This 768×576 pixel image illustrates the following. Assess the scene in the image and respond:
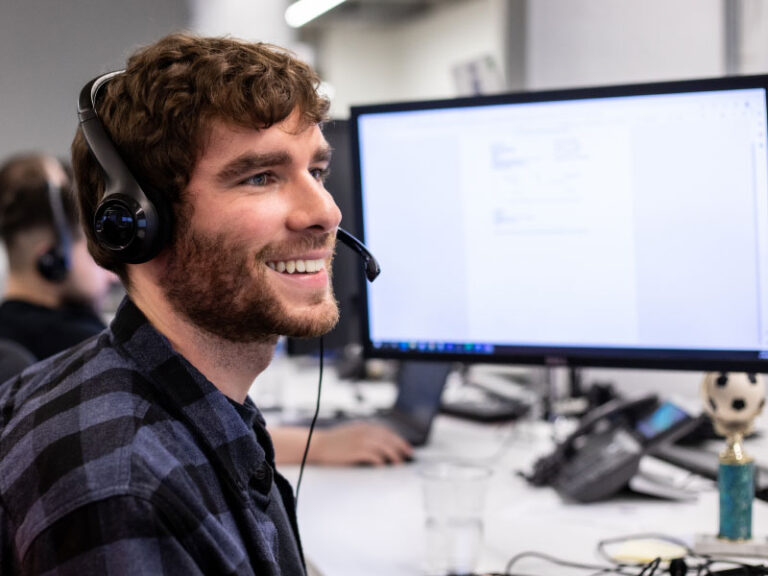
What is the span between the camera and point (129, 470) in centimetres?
60

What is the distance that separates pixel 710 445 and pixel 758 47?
2.66 ft

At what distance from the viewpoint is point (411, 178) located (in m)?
1.22

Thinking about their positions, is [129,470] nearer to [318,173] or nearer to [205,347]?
[205,347]

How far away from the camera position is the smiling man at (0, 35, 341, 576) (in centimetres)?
63

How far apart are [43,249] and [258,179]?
121 cm

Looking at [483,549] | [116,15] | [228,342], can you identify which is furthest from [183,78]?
[116,15]

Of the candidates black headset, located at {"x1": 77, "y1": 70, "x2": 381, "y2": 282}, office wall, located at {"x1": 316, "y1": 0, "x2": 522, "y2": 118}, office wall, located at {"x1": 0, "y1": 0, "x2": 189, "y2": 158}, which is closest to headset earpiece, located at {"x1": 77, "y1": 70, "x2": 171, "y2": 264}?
black headset, located at {"x1": 77, "y1": 70, "x2": 381, "y2": 282}

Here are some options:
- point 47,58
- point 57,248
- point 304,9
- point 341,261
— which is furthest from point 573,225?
point 304,9

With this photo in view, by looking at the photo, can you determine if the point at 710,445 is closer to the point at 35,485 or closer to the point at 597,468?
the point at 597,468

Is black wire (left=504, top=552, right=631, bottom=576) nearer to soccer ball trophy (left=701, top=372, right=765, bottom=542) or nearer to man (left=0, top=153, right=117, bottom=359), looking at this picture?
soccer ball trophy (left=701, top=372, right=765, bottom=542)

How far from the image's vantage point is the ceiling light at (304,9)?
4273 mm

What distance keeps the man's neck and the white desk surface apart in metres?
0.28

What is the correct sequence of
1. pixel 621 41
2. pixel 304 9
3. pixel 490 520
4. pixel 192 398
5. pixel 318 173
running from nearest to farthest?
1. pixel 192 398
2. pixel 318 173
3. pixel 490 520
4. pixel 621 41
5. pixel 304 9

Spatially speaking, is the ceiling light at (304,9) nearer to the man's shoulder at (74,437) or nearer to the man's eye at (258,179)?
the man's eye at (258,179)
